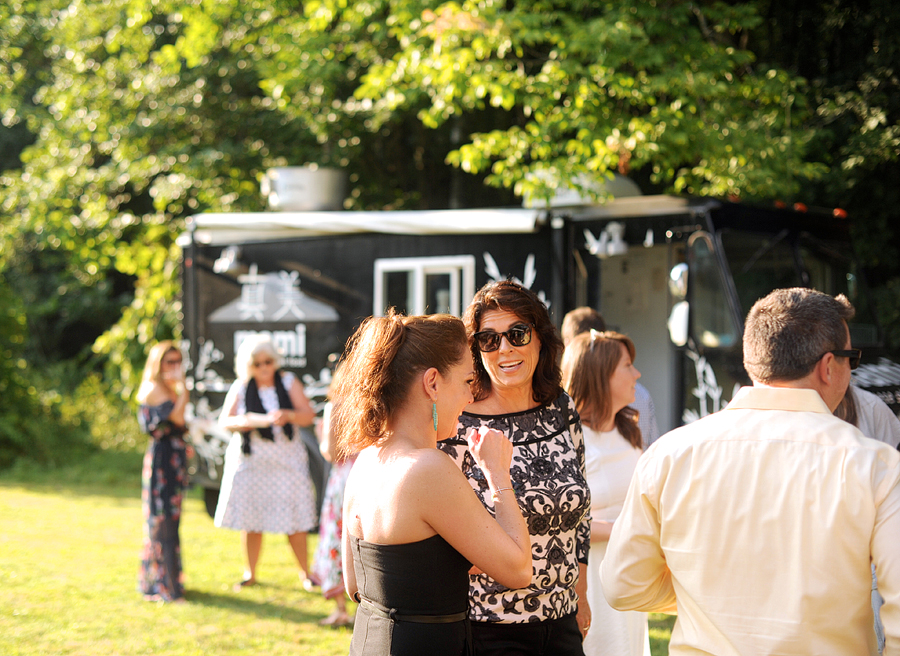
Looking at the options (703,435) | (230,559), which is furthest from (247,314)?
(703,435)

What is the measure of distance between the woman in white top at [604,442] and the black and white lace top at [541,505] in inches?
20.9

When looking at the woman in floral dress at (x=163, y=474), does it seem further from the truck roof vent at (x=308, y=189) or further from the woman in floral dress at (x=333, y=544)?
the truck roof vent at (x=308, y=189)

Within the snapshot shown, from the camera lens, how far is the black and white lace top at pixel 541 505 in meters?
2.69

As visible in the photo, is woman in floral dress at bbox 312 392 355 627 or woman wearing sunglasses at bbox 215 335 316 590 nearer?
woman in floral dress at bbox 312 392 355 627

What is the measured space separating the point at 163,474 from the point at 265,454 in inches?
29.6

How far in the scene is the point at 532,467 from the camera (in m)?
2.82

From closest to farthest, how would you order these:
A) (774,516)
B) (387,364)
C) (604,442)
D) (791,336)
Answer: (774,516)
(791,336)
(387,364)
(604,442)

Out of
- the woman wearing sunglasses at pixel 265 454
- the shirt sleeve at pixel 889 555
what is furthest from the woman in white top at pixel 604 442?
the woman wearing sunglasses at pixel 265 454

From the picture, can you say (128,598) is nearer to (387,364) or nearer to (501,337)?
(501,337)

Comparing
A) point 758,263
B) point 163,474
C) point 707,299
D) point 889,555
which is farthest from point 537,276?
point 889,555

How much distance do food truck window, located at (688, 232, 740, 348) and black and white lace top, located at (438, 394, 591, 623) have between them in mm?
3549

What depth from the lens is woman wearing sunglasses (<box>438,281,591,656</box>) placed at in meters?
2.68

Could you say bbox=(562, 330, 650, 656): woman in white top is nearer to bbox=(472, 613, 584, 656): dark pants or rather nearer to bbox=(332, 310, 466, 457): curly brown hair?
bbox=(472, 613, 584, 656): dark pants

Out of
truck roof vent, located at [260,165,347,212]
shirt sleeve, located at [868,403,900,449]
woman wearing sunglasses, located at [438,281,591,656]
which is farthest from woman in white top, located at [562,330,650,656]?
truck roof vent, located at [260,165,347,212]
